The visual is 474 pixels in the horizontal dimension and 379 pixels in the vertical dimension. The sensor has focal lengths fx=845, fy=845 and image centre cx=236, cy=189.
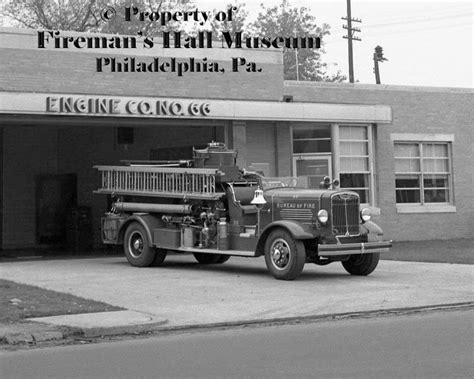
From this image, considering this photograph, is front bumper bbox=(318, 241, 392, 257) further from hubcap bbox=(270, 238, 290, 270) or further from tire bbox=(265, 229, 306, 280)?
hubcap bbox=(270, 238, 290, 270)

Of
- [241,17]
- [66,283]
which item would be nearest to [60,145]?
[66,283]

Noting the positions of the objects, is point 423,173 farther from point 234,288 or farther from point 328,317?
point 328,317

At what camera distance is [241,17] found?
6231cm

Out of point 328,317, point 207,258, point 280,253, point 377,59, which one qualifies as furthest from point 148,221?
point 377,59

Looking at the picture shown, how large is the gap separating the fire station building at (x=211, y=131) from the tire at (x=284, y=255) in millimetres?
5387

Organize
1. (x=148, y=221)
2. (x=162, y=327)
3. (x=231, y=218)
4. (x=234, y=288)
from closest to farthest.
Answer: (x=162, y=327), (x=234, y=288), (x=231, y=218), (x=148, y=221)

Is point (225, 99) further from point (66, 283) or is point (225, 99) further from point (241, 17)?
point (241, 17)

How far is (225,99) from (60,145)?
963 centimetres

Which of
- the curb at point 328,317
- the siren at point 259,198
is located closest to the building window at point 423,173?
the siren at point 259,198

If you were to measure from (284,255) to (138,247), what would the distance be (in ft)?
14.8

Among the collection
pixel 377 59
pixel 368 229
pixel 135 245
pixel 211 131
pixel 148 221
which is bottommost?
pixel 135 245

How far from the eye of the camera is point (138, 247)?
1916cm

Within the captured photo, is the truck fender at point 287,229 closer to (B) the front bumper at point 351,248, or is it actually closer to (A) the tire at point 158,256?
(B) the front bumper at point 351,248

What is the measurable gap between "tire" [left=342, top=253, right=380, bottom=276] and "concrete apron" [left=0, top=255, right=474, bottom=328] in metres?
0.24
